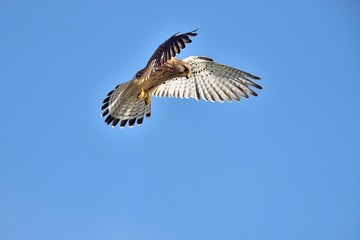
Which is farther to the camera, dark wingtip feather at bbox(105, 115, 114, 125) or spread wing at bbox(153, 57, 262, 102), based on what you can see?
spread wing at bbox(153, 57, 262, 102)

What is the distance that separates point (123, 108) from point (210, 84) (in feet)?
5.04

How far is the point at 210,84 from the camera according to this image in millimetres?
10148

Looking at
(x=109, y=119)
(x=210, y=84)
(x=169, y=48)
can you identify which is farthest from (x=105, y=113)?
(x=169, y=48)

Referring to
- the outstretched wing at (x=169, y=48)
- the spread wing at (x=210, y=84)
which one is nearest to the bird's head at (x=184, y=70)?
the spread wing at (x=210, y=84)

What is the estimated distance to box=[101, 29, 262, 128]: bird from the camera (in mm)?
9344

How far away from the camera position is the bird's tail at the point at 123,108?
9.60 metres

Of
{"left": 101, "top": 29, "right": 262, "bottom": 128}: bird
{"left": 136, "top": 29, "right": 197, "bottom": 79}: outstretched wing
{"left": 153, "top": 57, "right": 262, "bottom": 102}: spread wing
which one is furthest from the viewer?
{"left": 153, "top": 57, "right": 262, "bottom": 102}: spread wing

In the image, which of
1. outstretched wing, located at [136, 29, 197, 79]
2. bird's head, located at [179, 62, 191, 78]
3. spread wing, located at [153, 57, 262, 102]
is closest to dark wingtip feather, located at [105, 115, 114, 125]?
spread wing, located at [153, 57, 262, 102]

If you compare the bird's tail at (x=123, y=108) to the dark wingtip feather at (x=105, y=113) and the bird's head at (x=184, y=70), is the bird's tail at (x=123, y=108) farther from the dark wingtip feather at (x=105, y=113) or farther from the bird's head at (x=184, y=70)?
the bird's head at (x=184, y=70)

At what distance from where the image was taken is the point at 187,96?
10.1m

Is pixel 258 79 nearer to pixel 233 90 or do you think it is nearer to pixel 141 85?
pixel 233 90

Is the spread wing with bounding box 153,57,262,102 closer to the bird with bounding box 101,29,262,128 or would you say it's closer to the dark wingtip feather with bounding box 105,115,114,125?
the bird with bounding box 101,29,262,128

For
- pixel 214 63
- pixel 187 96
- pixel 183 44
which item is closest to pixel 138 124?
pixel 187 96

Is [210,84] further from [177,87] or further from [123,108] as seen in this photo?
[123,108]
